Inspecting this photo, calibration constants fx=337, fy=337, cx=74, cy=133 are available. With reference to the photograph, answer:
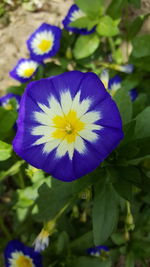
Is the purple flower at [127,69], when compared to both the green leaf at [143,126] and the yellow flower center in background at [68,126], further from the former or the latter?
the yellow flower center in background at [68,126]

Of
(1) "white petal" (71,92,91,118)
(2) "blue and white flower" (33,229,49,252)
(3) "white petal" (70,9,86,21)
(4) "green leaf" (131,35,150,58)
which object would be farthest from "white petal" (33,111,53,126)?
(3) "white petal" (70,9,86,21)

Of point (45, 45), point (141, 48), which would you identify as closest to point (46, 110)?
point (141, 48)

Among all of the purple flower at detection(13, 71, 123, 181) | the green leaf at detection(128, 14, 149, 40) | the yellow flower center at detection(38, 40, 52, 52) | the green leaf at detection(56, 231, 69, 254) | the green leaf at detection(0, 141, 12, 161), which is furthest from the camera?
the yellow flower center at detection(38, 40, 52, 52)

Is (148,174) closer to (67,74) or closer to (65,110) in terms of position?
(65,110)

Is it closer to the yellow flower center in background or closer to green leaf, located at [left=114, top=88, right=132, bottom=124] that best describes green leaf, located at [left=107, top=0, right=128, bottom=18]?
green leaf, located at [left=114, top=88, right=132, bottom=124]

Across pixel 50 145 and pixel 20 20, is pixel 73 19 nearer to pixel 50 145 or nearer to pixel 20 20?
pixel 20 20

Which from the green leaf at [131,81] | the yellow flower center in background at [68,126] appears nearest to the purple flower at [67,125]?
the yellow flower center in background at [68,126]
